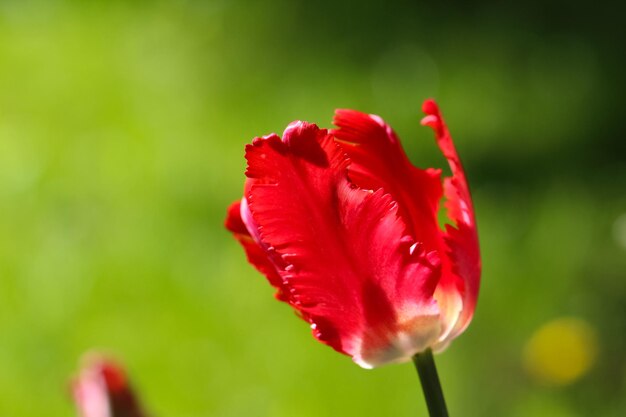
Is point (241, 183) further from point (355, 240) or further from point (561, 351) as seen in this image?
point (355, 240)

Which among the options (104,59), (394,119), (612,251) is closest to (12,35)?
(104,59)

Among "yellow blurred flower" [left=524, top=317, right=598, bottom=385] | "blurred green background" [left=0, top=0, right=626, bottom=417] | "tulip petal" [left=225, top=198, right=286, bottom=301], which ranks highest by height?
"tulip petal" [left=225, top=198, right=286, bottom=301]

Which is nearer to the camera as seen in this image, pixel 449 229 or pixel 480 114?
Result: pixel 449 229

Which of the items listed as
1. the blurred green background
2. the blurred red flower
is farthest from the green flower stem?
the blurred green background

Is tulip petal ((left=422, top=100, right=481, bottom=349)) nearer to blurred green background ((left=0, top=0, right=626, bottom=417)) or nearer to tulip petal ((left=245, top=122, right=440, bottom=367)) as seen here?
tulip petal ((left=245, top=122, right=440, bottom=367))

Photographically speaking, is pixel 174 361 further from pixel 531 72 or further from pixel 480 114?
pixel 531 72

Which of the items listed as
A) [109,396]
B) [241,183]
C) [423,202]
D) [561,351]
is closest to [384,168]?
[423,202]
